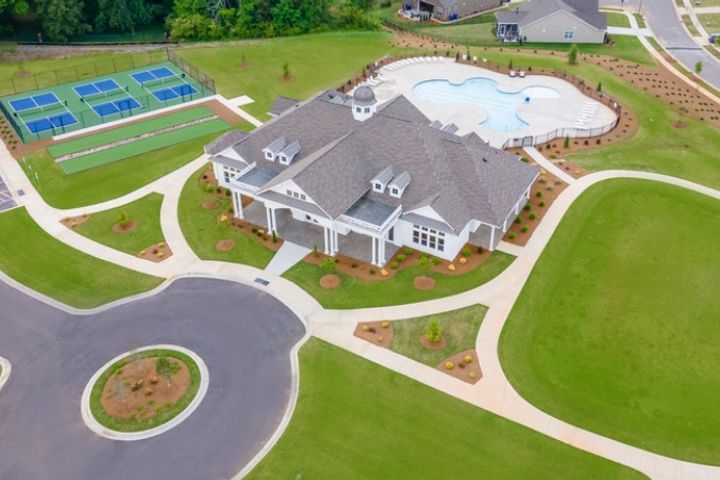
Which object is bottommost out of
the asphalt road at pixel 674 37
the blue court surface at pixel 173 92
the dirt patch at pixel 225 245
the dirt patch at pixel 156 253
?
the dirt patch at pixel 156 253

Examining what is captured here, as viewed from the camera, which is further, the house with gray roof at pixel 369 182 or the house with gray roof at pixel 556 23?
the house with gray roof at pixel 556 23

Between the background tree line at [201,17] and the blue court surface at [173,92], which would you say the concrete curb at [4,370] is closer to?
the blue court surface at [173,92]

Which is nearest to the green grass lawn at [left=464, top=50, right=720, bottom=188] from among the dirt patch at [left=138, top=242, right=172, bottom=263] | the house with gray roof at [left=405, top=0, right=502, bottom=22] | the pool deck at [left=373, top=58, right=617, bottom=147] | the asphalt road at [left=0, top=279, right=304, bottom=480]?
the pool deck at [left=373, top=58, right=617, bottom=147]

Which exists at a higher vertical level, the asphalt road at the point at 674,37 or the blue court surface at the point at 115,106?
the asphalt road at the point at 674,37

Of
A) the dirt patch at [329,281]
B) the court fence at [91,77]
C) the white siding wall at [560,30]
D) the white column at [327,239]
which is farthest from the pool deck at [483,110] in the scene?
the dirt patch at [329,281]

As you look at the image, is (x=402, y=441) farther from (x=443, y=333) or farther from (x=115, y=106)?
(x=115, y=106)

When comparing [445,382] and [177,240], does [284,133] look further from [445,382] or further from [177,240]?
[445,382]

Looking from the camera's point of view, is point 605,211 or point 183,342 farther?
point 605,211

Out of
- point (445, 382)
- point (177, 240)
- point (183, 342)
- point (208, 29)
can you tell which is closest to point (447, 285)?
point (445, 382)
